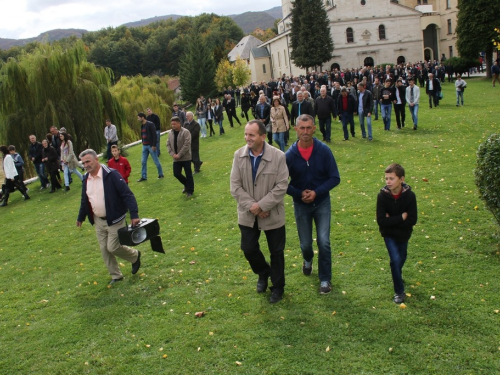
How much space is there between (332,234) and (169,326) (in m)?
3.49

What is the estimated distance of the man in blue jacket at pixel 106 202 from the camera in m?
6.84

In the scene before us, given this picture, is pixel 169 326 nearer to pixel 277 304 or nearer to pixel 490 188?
pixel 277 304

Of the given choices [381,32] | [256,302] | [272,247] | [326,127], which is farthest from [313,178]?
[381,32]

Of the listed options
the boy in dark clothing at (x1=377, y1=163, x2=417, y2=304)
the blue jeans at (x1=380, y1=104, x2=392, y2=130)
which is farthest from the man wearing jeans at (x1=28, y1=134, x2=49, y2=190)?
the boy in dark clothing at (x1=377, y1=163, x2=417, y2=304)

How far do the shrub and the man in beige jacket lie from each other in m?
3.15

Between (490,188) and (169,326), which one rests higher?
(490,188)

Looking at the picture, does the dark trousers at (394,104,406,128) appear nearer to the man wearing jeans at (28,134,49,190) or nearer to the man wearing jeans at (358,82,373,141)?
the man wearing jeans at (358,82,373,141)

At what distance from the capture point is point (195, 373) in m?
4.64

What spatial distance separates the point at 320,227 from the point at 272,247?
67 cm

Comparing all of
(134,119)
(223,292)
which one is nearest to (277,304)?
(223,292)

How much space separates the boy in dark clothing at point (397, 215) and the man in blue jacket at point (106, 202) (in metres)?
3.42

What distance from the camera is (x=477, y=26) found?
39906 mm

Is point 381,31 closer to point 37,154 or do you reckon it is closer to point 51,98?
point 51,98

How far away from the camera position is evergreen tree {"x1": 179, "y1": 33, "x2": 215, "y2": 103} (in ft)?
222
